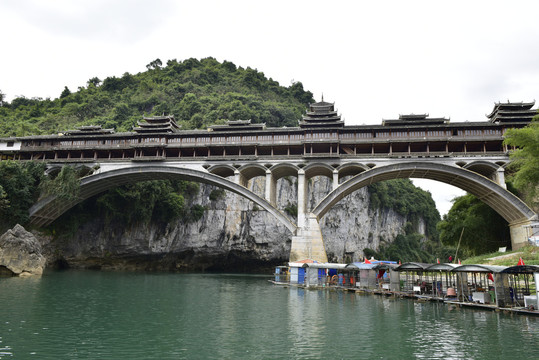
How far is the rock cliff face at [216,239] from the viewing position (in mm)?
49594

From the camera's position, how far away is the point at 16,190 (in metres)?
38.7

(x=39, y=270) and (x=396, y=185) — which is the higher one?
(x=396, y=185)

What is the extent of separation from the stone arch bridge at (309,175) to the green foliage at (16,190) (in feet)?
4.18

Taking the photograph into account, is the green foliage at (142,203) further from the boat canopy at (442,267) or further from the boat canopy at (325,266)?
the boat canopy at (442,267)

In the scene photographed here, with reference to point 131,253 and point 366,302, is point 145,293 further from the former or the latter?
point 131,253

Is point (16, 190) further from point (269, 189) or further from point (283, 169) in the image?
point (283, 169)

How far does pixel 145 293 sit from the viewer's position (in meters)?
23.6

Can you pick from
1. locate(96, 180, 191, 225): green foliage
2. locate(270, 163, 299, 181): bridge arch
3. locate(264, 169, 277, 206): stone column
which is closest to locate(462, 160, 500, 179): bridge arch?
locate(270, 163, 299, 181): bridge arch

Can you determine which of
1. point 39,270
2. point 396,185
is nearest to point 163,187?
point 39,270

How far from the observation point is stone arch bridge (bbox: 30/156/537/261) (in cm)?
3447

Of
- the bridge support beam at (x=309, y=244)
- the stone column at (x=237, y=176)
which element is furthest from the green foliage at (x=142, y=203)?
the bridge support beam at (x=309, y=244)

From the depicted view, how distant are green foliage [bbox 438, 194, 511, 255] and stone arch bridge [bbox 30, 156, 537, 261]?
356 cm

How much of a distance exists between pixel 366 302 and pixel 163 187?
3516 cm

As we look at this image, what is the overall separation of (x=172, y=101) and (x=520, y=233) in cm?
6881
